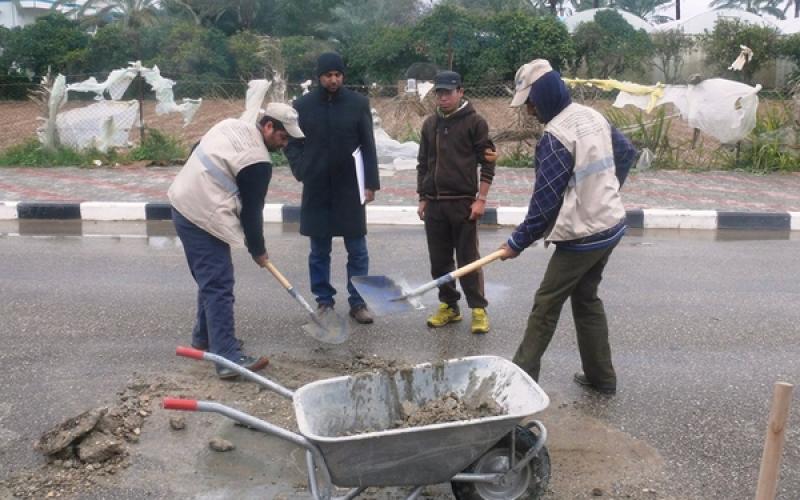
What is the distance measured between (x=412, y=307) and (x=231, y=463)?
4.08ft

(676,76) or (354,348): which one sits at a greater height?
(676,76)

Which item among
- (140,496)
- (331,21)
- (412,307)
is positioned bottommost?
(140,496)

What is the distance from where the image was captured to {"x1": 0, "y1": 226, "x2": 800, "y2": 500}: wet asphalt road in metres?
4.03

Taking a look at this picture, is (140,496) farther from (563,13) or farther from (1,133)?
(563,13)

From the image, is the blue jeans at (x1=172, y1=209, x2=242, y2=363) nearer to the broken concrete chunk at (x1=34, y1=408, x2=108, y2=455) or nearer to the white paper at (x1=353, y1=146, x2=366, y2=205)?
the broken concrete chunk at (x1=34, y1=408, x2=108, y2=455)

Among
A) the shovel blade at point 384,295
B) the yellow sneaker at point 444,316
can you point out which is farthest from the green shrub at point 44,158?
the shovel blade at point 384,295

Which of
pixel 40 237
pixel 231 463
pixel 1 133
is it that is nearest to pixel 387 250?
pixel 40 237

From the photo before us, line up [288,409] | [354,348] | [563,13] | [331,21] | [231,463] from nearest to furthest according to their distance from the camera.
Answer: [231,463] < [288,409] < [354,348] < [331,21] < [563,13]

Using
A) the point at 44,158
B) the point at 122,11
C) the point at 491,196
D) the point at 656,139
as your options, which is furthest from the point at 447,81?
the point at 122,11

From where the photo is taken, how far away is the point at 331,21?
32.2 m

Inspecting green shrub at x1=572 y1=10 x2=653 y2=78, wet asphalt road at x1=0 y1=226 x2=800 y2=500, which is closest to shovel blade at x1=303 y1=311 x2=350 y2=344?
wet asphalt road at x1=0 y1=226 x2=800 y2=500

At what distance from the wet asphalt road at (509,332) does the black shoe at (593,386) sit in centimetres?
6

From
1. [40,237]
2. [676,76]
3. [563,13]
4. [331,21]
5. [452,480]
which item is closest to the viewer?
[452,480]

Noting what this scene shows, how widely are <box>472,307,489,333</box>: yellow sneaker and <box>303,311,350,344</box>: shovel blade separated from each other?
86 centimetres
